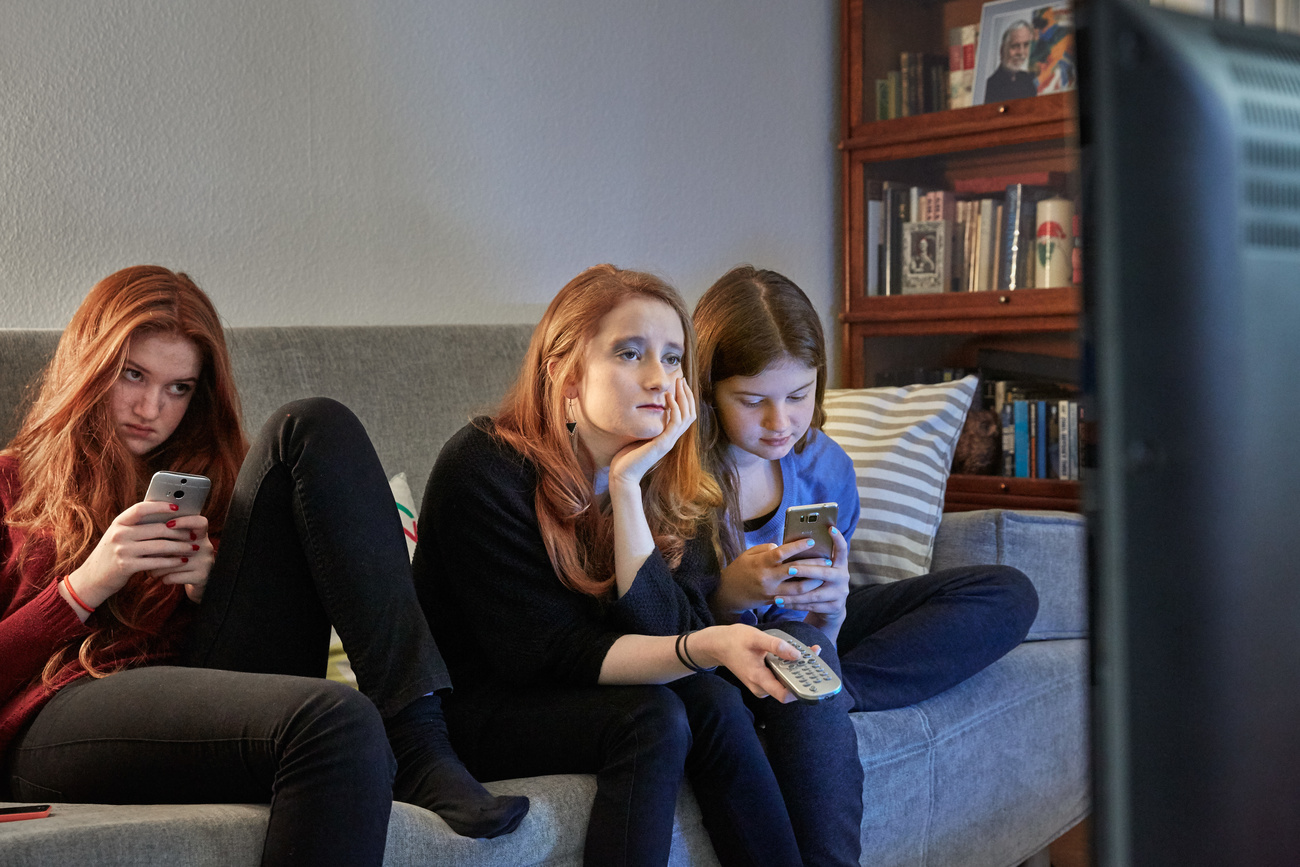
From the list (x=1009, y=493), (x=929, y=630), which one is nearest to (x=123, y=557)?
(x=929, y=630)

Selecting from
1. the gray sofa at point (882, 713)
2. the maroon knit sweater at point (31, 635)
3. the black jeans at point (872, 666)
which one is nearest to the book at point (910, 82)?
the gray sofa at point (882, 713)

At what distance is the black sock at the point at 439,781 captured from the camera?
1.08 meters

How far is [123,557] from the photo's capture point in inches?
45.3

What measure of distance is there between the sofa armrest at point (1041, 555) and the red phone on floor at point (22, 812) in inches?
Result: 55.5

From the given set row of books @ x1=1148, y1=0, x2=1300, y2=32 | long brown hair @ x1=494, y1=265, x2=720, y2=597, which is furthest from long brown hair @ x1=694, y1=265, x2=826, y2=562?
row of books @ x1=1148, y1=0, x2=1300, y2=32

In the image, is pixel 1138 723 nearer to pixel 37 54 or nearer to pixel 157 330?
pixel 157 330

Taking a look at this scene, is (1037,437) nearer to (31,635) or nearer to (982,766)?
(982,766)

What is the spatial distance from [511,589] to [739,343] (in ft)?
1.68

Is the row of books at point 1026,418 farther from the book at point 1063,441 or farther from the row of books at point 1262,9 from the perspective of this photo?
the row of books at point 1262,9

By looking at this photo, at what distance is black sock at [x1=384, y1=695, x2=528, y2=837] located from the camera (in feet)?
3.54

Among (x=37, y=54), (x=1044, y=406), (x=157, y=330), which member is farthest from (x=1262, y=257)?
(x=1044, y=406)

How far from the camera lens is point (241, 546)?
3.93ft

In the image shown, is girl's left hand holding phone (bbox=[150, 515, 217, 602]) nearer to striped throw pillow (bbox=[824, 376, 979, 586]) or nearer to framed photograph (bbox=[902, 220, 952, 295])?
striped throw pillow (bbox=[824, 376, 979, 586])

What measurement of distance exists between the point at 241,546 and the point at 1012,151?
2.06 meters
